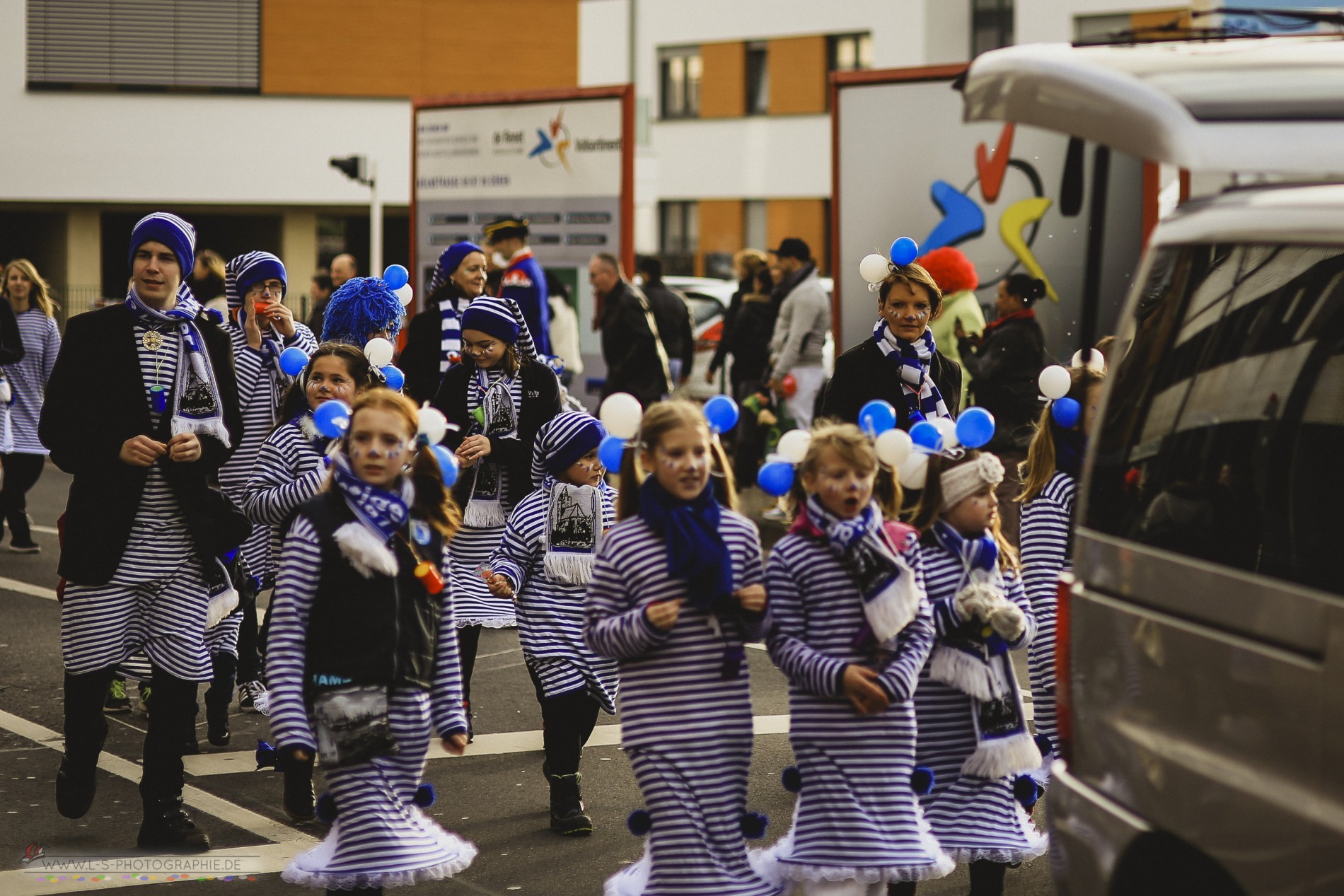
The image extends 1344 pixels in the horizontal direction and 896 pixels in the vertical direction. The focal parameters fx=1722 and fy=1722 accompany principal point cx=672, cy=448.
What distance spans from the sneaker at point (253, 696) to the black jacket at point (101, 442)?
1.95 metres

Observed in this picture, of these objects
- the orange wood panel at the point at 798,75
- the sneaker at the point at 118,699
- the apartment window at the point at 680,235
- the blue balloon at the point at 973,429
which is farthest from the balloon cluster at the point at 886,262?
the apartment window at the point at 680,235

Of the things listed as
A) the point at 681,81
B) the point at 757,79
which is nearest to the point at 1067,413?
the point at 757,79

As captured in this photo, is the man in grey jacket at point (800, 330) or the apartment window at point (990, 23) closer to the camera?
the man in grey jacket at point (800, 330)

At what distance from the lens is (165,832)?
562cm

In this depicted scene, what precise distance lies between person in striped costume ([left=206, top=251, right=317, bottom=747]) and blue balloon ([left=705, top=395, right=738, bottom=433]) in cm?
259

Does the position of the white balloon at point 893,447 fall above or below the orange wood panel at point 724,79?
below

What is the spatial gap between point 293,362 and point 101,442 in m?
0.76

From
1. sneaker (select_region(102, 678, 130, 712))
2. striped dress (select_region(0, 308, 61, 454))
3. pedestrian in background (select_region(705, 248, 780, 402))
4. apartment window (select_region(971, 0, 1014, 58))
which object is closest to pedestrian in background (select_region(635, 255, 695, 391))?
pedestrian in background (select_region(705, 248, 780, 402))

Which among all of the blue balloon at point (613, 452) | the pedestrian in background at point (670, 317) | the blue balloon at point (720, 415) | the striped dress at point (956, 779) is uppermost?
the pedestrian in background at point (670, 317)

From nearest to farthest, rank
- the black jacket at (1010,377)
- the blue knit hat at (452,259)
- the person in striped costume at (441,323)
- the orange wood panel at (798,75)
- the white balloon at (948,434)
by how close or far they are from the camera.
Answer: the white balloon at (948,434) → the person in striped costume at (441,323) → the blue knit hat at (452,259) → the black jacket at (1010,377) → the orange wood panel at (798,75)

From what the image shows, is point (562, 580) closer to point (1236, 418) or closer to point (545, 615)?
point (545, 615)

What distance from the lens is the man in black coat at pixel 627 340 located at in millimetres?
13469

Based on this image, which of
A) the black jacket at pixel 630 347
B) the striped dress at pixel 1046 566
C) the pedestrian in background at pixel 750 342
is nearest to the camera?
the striped dress at pixel 1046 566

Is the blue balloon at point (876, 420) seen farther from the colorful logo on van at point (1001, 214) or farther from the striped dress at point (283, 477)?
the colorful logo on van at point (1001, 214)
